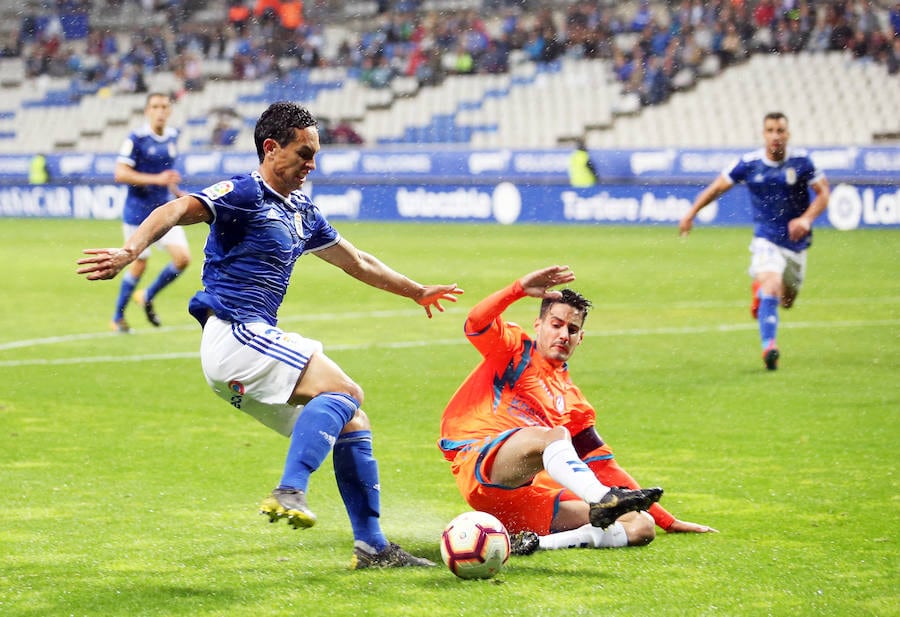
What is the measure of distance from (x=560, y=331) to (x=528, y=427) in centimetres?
45

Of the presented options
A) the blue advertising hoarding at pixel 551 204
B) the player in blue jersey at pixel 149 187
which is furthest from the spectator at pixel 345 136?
the player in blue jersey at pixel 149 187

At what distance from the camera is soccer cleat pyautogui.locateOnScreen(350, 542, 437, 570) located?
5.28 meters

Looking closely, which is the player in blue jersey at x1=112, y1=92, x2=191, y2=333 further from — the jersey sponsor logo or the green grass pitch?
the jersey sponsor logo

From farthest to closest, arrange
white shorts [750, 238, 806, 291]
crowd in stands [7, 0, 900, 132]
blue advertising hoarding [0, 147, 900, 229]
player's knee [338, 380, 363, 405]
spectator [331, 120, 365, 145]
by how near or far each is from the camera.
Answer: spectator [331, 120, 365, 145]
crowd in stands [7, 0, 900, 132]
blue advertising hoarding [0, 147, 900, 229]
white shorts [750, 238, 806, 291]
player's knee [338, 380, 363, 405]

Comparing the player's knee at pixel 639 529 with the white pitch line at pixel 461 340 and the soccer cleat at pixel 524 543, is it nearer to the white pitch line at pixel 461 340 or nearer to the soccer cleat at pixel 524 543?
the soccer cleat at pixel 524 543

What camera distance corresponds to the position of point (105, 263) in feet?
15.6

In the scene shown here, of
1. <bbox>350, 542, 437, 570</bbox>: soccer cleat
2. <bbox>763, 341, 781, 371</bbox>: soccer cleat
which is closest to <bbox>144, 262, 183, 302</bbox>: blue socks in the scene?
<bbox>763, 341, 781, 371</bbox>: soccer cleat

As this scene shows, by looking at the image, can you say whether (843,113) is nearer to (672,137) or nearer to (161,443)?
(672,137)

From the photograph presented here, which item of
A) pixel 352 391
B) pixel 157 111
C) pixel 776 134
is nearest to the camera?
pixel 352 391

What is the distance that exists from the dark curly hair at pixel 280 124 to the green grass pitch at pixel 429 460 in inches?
66.9

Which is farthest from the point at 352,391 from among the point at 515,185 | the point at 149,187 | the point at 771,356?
the point at 515,185

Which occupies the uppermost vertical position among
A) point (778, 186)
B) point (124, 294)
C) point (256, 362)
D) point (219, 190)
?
point (219, 190)

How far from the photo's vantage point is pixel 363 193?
90.6ft

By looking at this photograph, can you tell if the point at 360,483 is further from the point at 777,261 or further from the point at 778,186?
the point at 778,186
